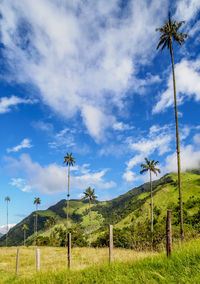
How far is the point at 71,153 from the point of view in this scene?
66.8 m

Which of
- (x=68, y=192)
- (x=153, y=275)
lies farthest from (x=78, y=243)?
(x=153, y=275)

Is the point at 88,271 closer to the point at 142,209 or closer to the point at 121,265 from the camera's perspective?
the point at 121,265

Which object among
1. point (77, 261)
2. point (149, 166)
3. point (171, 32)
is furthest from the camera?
point (149, 166)

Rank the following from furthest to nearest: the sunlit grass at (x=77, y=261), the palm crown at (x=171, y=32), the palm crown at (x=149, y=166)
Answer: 1. the palm crown at (x=149, y=166)
2. the palm crown at (x=171, y=32)
3. the sunlit grass at (x=77, y=261)

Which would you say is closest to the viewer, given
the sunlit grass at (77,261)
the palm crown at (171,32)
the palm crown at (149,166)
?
the sunlit grass at (77,261)

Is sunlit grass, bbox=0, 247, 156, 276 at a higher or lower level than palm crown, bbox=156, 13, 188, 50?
lower

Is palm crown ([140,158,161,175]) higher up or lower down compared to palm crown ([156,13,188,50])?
lower down

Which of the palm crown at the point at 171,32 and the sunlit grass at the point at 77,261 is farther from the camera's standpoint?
the palm crown at the point at 171,32

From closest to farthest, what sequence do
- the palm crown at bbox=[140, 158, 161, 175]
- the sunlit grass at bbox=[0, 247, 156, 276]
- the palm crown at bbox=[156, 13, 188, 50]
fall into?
the sunlit grass at bbox=[0, 247, 156, 276], the palm crown at bbox=[156, 13, 188, 50], the palm crown at bbox=[140, 158, 161, 175]

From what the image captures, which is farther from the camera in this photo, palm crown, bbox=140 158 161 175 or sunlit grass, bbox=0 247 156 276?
palm crown, bbox=140 158 161 175

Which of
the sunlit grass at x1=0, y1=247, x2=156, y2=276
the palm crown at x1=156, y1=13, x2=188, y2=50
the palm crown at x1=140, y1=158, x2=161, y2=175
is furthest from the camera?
the palm crown at x1=140, y1=158, x2=161, y2=175

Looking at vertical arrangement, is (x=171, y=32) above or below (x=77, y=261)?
above

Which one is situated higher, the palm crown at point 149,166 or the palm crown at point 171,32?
the palm crown at point 171,32

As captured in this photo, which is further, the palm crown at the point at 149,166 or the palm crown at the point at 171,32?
the palm crown at the point at 149,166
